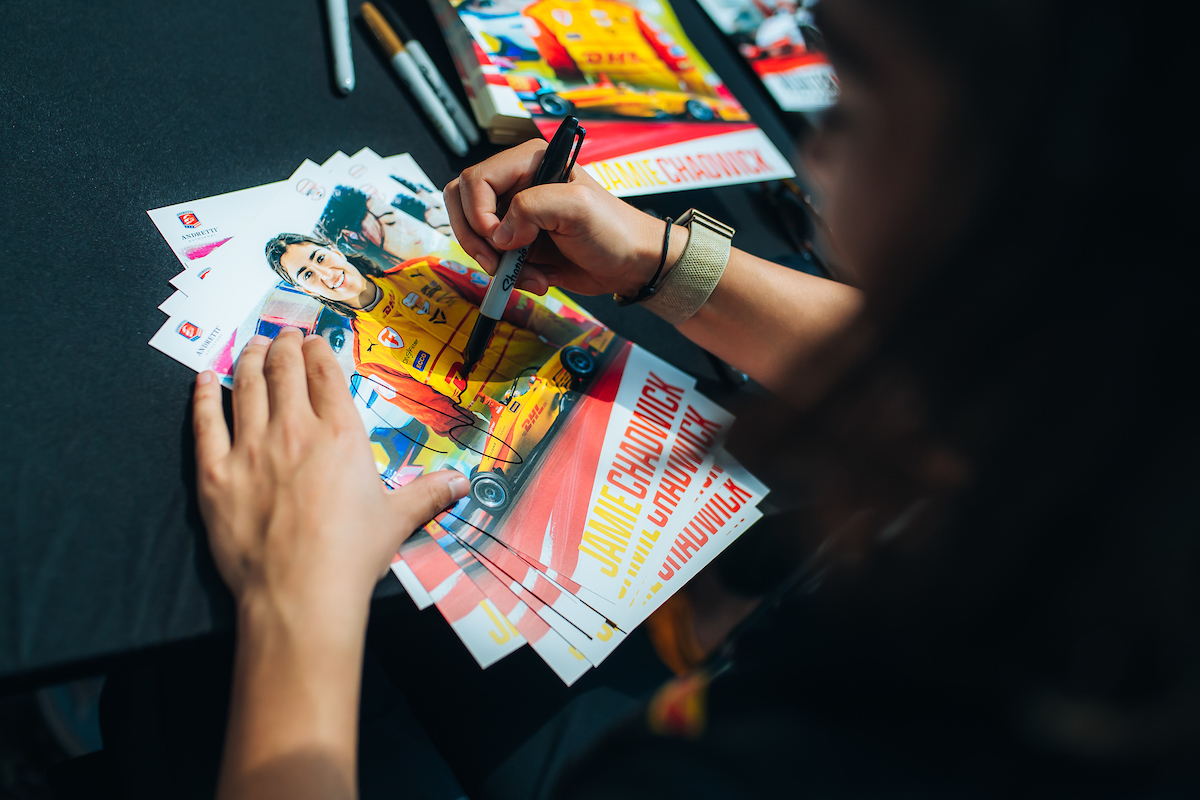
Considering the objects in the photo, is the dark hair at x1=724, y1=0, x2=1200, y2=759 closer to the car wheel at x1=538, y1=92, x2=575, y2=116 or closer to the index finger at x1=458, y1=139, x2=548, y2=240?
the index finger at x1=458, y1=139, x2=548, y2=240

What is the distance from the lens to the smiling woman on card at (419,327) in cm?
58

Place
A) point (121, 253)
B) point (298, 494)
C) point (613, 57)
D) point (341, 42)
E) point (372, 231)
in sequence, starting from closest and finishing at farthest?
1. point (298, 494)
2. point (121, 253)
3. point (372, 231)
4. point (341, 42)
5. point (613, 57)

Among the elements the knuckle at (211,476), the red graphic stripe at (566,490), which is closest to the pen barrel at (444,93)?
the red graphic stripe at (566,490)

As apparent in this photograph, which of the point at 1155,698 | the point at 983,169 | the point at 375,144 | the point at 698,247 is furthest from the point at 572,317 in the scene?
the point at 1155,698

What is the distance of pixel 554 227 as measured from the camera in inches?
24.8

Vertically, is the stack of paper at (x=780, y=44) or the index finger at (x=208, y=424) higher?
the index finger at (x=208, y=424)

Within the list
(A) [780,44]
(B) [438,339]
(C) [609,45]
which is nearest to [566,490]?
(B) [438,339]

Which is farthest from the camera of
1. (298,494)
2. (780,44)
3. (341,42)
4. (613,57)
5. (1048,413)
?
(780,44)

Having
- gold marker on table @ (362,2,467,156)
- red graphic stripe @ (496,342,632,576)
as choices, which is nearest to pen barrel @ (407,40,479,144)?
gold marker on table @ (362,2,467,156)

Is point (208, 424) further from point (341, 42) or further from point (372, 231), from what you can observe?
point (341, 42)

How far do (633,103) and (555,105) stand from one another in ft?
0.41

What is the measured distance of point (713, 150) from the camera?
2.86 feet

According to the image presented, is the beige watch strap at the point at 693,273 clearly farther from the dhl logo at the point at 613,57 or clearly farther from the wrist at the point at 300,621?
the wrist at the point at 300,621

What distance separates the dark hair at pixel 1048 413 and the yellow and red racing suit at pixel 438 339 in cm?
36
